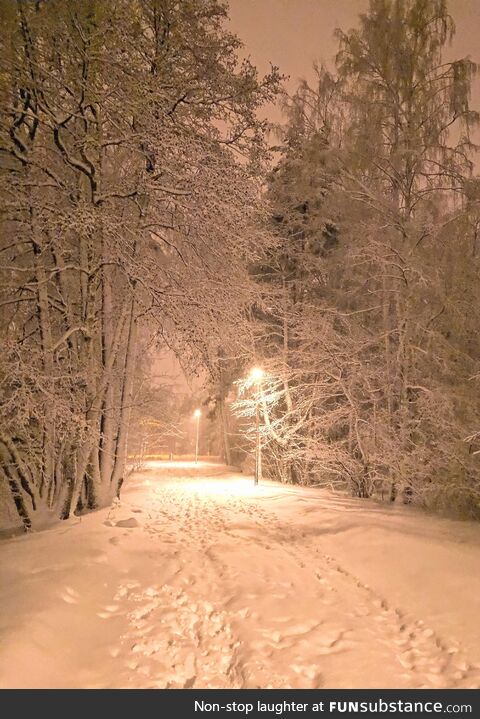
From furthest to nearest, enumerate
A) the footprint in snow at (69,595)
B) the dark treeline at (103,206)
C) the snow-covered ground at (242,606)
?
the dark treeline at (103,206), the footprint in snow at (69,595), the snow-covered ground at (242,606)

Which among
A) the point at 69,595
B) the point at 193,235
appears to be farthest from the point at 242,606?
the point at 193,235

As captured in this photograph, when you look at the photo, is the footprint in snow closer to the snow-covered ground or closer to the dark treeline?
the snow-covered ground

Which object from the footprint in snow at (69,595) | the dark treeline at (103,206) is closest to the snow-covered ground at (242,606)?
the footprint in snow at (69,595)

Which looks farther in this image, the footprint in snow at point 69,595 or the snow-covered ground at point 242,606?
the footprint in snow at point 69,595

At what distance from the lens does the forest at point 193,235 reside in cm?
697

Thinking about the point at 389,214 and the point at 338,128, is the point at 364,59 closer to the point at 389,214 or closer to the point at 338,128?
the point at 338,128

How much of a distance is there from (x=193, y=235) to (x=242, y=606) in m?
6.65

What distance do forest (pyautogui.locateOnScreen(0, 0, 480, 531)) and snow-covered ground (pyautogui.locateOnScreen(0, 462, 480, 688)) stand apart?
2175 mm

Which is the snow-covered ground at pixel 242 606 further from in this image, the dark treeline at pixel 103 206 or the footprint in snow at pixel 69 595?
the dark treeline at pixel 103 206

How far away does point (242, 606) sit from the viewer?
449 cm

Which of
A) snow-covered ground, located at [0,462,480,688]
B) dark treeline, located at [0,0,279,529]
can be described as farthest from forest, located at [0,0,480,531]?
snow-covered ground, located at [0,462,480,688]

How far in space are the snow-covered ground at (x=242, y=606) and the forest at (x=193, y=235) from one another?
217 centimetres

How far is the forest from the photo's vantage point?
697 cm
